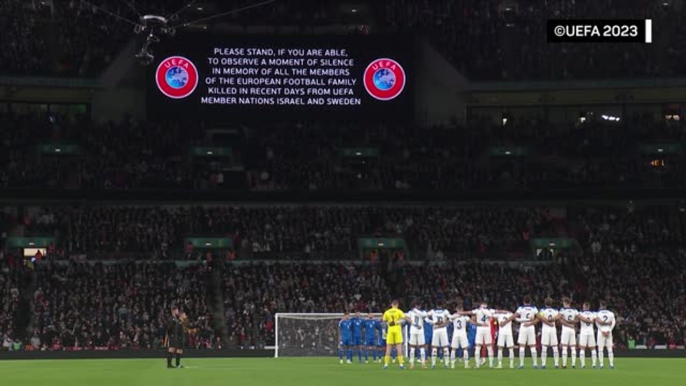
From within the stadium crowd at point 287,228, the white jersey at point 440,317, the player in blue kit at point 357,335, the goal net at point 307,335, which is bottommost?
the goal net at point 307,335

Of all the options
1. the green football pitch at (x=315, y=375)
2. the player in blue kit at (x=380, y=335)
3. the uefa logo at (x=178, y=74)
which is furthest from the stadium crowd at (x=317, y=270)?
the green football pitch at (x=315, y=375)

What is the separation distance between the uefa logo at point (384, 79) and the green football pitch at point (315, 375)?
104 ft

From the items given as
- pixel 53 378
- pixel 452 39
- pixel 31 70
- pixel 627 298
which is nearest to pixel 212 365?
pixel 53 378

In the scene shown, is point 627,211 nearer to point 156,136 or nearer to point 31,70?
point 156,136

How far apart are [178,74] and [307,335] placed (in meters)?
23.3

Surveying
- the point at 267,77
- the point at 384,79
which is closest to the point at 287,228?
the point at 267,77

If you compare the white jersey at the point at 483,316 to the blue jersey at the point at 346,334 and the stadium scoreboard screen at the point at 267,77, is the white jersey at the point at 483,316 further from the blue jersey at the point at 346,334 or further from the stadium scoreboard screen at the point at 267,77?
the stadium scoreboard screen at the point at 267,77

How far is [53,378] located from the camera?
38406 millimetres

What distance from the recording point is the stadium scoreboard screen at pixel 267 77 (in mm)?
74938

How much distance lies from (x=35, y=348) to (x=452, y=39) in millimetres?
35672

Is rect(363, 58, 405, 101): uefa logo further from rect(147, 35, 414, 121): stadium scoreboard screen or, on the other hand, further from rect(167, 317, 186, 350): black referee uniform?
rect(167, 317, 186, 350): black referee uniform

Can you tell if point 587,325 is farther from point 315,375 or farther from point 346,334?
point 346,334

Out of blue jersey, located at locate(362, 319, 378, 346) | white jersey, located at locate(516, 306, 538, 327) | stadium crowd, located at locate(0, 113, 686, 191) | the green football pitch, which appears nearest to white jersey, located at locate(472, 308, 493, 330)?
white jersey, located at locate(516, 306, 538, 327)

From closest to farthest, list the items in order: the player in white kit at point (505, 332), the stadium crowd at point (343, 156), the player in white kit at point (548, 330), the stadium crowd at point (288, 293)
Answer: the player in white kit at point (505, 332)
the player in white kit at point (548, 330)
the stadium crowd at point (288, 293)
the stadium crowd at point (343, 156)
